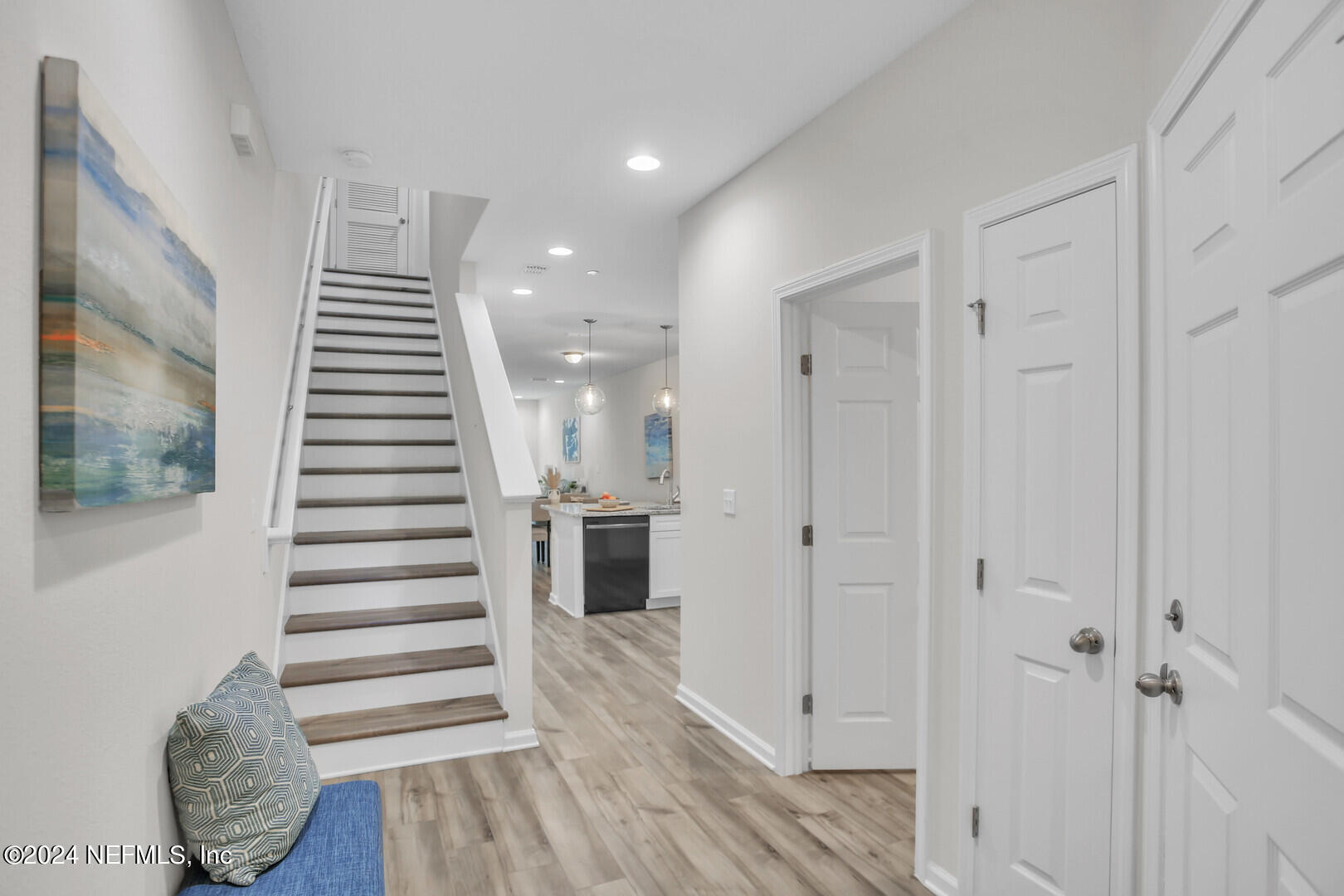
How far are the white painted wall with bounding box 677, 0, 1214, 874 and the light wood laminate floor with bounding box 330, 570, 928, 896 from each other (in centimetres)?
27

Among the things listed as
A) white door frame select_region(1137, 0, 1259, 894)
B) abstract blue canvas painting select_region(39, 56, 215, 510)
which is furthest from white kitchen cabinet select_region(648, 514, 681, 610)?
abstract blue canvas painting select_region(39, 56, 215, 510)

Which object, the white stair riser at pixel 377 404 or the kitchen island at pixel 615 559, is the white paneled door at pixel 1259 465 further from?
the kitchen island at pixel 615 559

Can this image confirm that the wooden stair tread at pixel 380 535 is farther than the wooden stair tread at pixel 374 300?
No

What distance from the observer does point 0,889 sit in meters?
0.75

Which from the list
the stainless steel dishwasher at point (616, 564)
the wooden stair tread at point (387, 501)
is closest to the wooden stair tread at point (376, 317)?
the wooden stair tread at point (387, 501)

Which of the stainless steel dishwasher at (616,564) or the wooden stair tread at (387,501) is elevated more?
the wooden stair tread at (387,501)

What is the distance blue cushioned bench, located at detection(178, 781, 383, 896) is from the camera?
145 centimetres

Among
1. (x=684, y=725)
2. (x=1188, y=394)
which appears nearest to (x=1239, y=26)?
(x=1188, y=394)

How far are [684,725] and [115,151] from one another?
3.11m

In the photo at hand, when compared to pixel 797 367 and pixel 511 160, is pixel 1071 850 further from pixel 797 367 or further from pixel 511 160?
pixel 511 160

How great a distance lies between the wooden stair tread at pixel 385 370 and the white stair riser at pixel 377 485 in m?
1.04

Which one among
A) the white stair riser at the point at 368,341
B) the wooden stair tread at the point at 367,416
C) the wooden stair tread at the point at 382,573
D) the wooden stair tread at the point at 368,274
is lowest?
the wooden stair tread at the point at 382,573

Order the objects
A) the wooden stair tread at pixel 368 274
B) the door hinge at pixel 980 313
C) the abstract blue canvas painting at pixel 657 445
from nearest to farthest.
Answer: the door hinge at pixel 980 313, the wooden stair tread at pixel 368 274, the abstract blue canvas painting at pixel 657 445

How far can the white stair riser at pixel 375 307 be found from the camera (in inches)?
224
